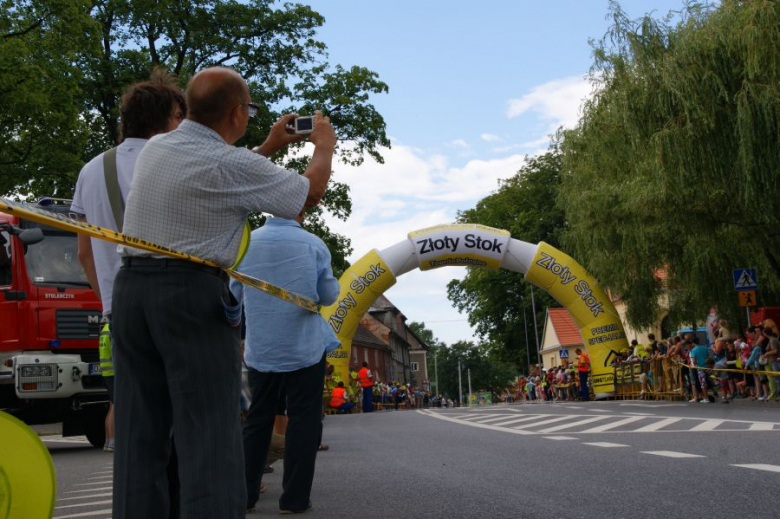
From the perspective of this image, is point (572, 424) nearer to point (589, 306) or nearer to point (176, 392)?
point (176, 392)

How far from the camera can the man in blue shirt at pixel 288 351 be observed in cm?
590

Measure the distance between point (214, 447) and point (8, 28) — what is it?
880 inches

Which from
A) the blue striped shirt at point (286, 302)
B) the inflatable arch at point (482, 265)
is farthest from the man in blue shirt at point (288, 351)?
the inflatable arch at point (482, 265)

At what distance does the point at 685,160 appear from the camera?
19.4 meters

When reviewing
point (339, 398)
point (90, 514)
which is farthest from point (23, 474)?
point (339, 398)

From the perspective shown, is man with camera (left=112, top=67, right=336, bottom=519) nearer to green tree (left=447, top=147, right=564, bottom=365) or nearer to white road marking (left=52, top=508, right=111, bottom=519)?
white road marking (left=52, top=508, right=111, bottom=519)

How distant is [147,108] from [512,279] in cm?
6072

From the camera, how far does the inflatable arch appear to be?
2812 centimetres

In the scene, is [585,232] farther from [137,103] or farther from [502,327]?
[502,327]

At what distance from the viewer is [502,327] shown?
6706 centimetres

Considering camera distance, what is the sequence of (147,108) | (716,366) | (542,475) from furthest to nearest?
(716,366) → (542,475) → (147,108)

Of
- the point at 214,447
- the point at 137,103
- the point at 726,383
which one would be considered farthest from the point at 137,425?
the point at 726,383

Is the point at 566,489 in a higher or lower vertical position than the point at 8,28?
lower

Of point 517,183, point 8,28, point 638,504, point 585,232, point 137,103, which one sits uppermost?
point 517,183
